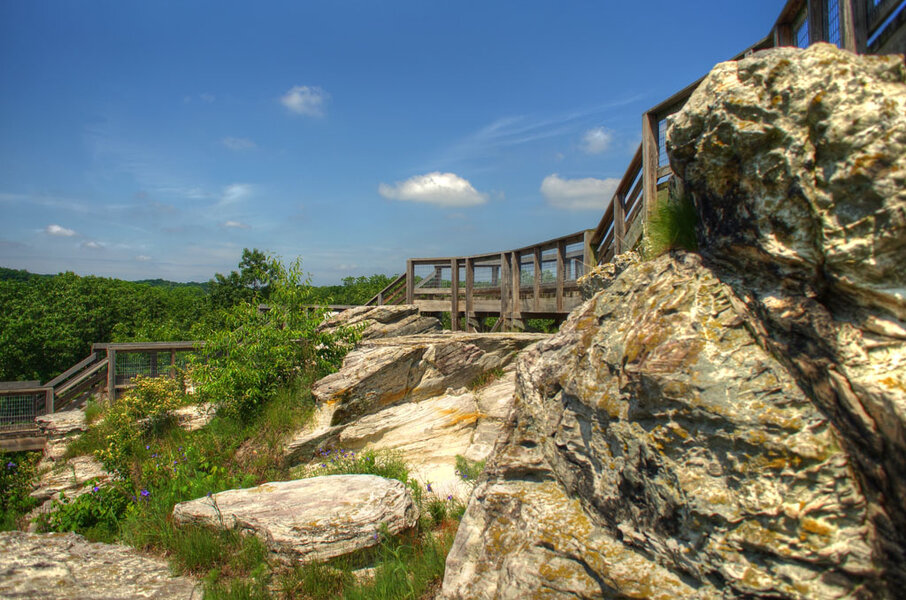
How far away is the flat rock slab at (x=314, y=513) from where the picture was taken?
5.14 meters

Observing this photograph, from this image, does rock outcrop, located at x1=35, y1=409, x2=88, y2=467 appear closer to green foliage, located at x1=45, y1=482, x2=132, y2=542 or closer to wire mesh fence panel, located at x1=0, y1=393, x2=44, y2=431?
wire mesh fence panel, located at x1=0, y1=393, x2=44, y2=431

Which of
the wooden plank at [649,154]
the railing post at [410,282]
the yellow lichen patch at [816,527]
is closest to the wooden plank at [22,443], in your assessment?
the railing post at [410,282]

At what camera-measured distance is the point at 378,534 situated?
5.28 meters

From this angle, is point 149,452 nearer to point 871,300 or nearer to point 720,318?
point 720,318

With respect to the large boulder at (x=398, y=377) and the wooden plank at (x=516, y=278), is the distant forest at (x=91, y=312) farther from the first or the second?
the large boulder at (x=398, y=377)

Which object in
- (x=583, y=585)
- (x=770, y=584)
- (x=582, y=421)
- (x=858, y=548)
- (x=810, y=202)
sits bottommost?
(x=583, y=585)

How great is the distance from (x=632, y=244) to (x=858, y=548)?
14.7 feet

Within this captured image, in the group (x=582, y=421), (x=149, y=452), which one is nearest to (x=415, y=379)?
(x=149, y=452)

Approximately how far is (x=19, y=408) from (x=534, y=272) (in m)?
14.0

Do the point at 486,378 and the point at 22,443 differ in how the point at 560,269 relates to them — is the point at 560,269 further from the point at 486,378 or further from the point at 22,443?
the point at 22,443

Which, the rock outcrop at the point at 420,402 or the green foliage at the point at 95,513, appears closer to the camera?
the green foliage at the point at 95,513

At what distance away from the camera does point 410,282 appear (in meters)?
16.0


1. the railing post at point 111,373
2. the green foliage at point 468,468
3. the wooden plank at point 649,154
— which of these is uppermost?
the wooden plank at point 649,154

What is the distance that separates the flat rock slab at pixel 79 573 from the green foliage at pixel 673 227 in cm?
479
